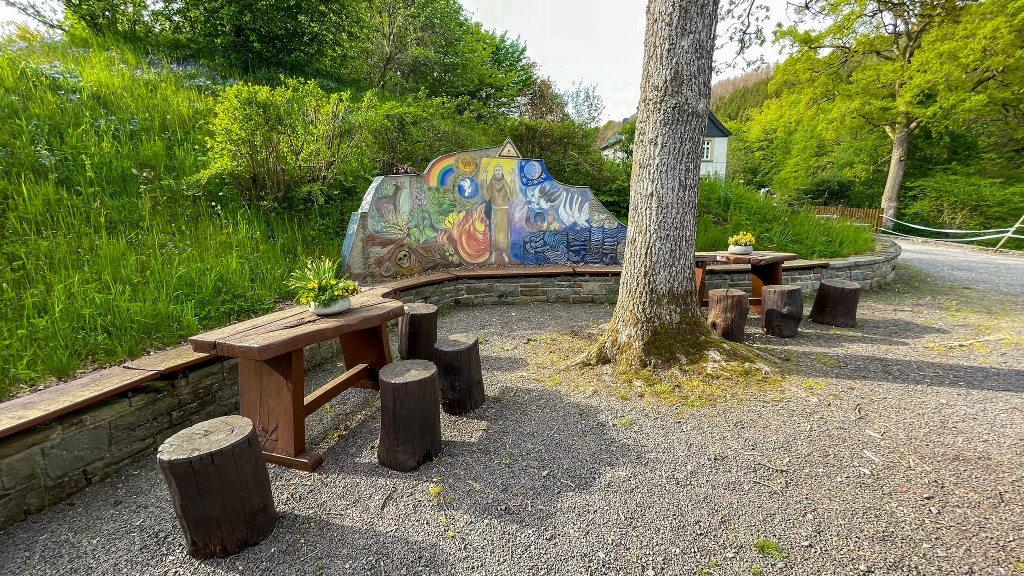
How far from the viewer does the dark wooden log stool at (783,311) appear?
446cm

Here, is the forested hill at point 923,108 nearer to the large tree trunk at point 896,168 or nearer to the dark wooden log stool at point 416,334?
the large tree trunk at point 896,168

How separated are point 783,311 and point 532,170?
3427 mm

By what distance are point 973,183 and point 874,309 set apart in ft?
48.9

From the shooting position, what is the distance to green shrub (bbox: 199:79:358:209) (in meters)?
4.50

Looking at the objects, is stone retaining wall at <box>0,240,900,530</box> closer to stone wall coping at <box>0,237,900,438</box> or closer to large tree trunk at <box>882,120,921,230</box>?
stone wall coping at <box>0,237,900,438</box>

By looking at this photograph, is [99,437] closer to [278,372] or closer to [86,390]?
[86,390]

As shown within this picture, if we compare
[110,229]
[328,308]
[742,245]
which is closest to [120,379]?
[328,308]

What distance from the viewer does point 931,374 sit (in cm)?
348

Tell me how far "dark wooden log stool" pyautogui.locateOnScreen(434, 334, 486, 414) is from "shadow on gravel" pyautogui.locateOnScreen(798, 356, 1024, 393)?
106 inches

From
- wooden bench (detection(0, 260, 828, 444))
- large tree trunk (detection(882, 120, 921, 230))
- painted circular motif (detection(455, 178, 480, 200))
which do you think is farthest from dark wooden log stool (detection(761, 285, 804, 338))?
large tree trunk (detection(882, 120, 921, 230))

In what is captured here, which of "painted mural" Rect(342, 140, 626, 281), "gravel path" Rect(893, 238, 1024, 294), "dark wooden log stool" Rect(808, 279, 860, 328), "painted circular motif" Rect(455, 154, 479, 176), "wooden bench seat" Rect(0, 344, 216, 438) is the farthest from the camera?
"gravel path" Rect(893, 238, 1024, 294)

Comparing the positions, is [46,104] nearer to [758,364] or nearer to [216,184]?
[216,184]

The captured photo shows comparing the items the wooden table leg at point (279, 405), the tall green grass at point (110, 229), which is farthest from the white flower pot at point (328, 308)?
the tall green grass at point (110, 229)

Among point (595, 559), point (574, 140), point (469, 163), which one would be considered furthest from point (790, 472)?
point (574, 140)
